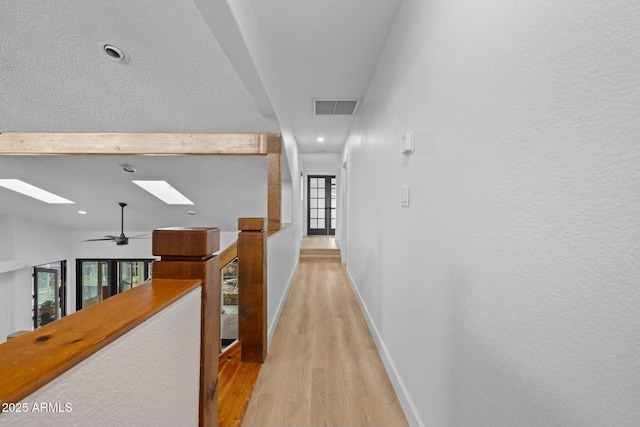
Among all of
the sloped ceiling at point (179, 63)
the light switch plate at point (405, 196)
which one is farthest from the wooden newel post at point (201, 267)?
the sloped ceiling at point (179, 63)

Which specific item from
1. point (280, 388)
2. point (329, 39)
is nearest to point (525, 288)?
point (280, 388)

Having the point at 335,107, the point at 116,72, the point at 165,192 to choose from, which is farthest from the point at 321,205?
the point at 116,72

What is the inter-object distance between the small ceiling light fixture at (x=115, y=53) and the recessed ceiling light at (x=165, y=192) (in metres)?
2.60

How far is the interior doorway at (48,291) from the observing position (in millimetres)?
5844

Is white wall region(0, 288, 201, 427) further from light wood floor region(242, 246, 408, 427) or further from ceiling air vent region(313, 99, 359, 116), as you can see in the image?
ceiling air vent region(313, 99, 359, 116)

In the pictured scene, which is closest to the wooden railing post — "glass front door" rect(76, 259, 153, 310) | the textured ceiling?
the textured ceiling

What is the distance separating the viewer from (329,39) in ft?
7.42

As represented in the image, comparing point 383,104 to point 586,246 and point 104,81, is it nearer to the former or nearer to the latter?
point 586,246

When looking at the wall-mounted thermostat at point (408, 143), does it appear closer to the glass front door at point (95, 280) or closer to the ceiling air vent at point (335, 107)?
the ceiling air vent at point (335, 107)

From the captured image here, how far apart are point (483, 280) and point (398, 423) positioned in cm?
109

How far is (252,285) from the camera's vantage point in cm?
200

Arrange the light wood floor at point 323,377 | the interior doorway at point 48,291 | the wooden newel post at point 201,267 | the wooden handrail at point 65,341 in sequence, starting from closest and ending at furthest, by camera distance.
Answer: the wooden handrail at point 65,341 < the wooden newel post at point 201,267 < the light wood floor at point 323,377 < the interior doorway at point 48,291

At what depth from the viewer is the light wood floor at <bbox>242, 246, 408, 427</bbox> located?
5.06ft

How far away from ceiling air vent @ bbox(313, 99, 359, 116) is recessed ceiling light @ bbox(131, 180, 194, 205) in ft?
9.96
